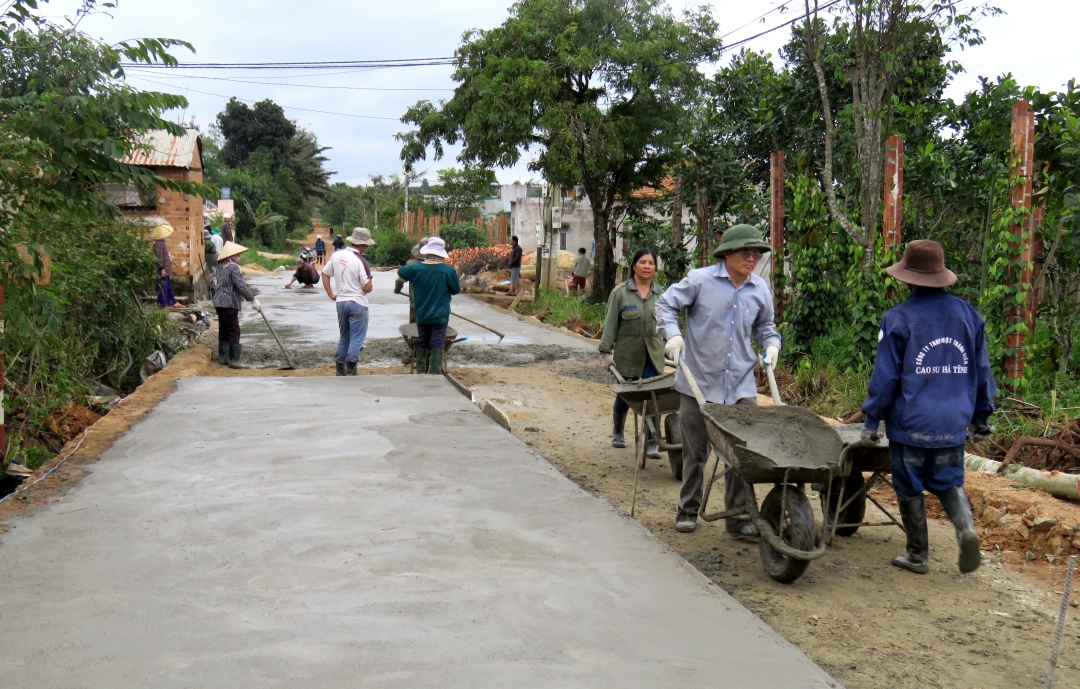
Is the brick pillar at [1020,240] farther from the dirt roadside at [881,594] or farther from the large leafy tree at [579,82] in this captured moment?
the large leafy tree at [579,82]

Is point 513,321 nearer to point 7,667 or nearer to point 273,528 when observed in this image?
point 273,528

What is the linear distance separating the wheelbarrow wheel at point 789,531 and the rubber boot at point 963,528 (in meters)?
0.70

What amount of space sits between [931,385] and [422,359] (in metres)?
6.94

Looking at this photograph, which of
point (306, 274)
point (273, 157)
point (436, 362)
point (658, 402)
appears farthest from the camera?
point (273, 157)

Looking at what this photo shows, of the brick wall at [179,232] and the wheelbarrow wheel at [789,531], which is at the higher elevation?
the brick wall at [179,232]

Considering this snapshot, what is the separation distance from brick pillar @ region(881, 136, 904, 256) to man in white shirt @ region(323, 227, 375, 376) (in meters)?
5.36

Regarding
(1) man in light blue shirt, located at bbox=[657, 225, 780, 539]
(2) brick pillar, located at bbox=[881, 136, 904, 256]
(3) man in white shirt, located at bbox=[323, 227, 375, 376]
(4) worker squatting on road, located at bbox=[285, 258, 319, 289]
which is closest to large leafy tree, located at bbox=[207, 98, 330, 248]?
(4) worker squatting on road, located at bbox=[285, 258, 319, 289]

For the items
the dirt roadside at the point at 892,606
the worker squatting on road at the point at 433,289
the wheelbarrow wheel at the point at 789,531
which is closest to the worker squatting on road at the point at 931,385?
the dirt roadside at the point at 892,606

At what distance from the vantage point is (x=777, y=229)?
38.8 ft

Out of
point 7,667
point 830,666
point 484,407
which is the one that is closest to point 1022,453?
point 830,666

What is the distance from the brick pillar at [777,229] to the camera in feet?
38.3

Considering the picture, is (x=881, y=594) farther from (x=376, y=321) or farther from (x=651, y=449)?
(x=376, y=321)

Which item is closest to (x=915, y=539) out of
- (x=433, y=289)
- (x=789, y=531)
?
(x=789, y=531)

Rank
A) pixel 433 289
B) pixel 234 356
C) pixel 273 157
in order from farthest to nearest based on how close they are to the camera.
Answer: pixel 273 157
pixel 234 356
pixel 433 289
